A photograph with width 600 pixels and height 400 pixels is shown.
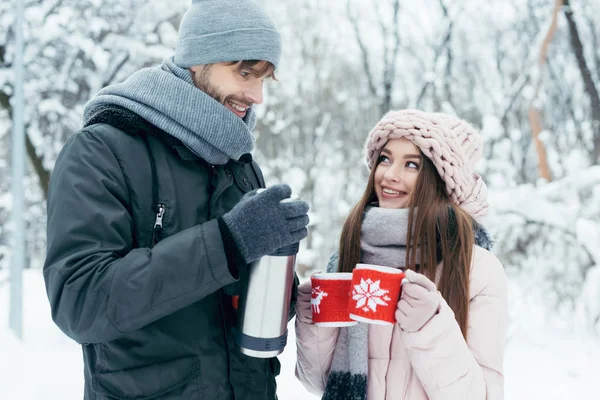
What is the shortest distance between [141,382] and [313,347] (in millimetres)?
733

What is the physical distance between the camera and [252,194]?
4.96 feet

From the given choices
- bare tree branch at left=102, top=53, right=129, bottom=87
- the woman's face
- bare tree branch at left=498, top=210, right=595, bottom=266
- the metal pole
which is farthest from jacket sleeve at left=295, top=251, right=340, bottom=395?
bare tree branch at left=102, top=53, right=129, bottom=87

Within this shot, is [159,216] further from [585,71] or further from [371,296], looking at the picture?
[585,71]

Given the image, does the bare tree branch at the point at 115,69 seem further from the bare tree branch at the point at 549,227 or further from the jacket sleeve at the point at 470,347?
the jacket sleeve at the point at 470,347

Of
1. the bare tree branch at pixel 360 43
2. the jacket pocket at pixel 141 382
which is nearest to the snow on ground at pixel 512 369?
the jacket pocket at pixel 141 382

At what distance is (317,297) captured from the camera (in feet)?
6.04

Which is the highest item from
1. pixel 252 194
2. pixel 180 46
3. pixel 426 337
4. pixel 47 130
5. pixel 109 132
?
pixel 47 130

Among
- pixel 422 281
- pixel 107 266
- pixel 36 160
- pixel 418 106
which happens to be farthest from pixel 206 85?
pixel 418 106

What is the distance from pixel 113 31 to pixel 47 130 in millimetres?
1973

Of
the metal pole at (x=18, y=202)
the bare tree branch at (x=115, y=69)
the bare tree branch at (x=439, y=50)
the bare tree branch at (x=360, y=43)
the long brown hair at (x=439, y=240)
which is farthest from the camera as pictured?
the bare tree branch at (x=360, y=43)

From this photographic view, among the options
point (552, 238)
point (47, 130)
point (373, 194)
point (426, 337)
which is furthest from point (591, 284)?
point (47, 130)

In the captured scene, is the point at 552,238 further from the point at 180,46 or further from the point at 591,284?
the point at 180,46

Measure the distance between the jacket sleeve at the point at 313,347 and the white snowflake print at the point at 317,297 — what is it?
0.15 metres

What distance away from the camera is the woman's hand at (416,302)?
5.41ft
